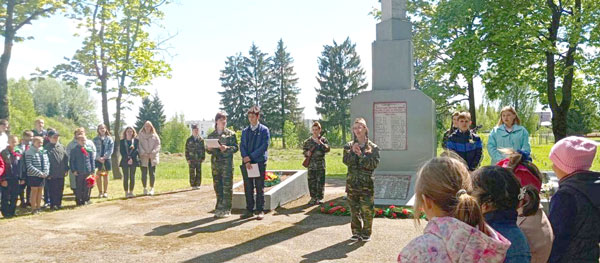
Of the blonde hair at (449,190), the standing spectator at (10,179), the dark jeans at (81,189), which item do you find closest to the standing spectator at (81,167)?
the dark jeans at (81,189)

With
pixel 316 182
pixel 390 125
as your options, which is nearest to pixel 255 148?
pixel 316 182

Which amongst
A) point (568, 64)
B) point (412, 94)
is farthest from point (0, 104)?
point (568, 64)

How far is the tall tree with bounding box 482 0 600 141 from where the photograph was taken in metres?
16.2

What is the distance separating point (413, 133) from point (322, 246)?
172 inches

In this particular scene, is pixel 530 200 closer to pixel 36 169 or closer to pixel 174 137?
pixel 36 169

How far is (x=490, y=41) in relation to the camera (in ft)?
56.0

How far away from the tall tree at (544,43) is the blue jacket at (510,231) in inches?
597

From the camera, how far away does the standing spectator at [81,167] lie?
10.1 metres

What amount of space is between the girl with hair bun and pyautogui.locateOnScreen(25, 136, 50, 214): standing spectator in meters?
9.21

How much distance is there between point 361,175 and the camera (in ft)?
20.8

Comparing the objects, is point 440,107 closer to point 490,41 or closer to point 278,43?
point 490,41

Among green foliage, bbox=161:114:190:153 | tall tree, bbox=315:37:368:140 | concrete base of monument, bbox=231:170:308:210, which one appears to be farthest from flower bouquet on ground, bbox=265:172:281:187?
tall tree, bbox=315:37:368:140

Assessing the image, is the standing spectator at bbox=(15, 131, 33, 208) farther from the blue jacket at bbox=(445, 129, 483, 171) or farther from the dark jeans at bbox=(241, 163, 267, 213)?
the blue jacket at bbox=(445, 129, 483, 171)

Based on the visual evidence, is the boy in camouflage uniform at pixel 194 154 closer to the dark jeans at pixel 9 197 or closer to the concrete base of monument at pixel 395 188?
the dark jeans at pixel 9 197
